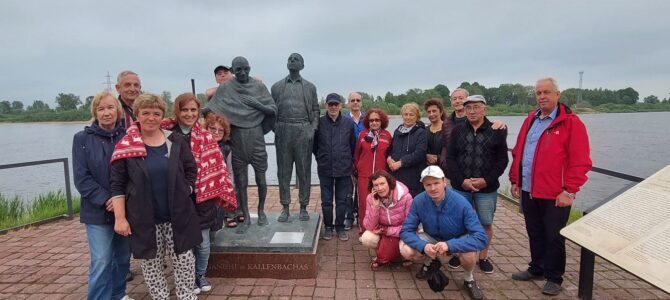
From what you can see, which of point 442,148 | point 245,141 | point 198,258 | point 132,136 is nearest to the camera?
point 132,136

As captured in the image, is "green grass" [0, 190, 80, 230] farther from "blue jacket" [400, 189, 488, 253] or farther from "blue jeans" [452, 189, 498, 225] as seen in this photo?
"blue jeans" [452, 189, 498, 225]

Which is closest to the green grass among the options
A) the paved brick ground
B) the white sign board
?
the paved brick ground

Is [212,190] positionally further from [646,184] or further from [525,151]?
[646,184]

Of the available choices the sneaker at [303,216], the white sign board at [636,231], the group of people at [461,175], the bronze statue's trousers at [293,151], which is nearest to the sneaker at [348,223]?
the group of people at [461,175]

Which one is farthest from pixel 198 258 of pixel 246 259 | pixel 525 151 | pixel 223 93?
pixel 525 151

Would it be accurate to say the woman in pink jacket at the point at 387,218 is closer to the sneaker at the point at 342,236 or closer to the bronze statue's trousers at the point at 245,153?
the sneaker at the point at 342,236

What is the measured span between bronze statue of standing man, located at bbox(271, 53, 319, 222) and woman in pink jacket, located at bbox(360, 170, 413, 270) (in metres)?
0.98

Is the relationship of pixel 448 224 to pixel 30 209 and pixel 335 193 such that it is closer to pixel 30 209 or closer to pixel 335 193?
pixel 335 193

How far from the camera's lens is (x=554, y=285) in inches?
133

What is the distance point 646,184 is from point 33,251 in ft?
22.2

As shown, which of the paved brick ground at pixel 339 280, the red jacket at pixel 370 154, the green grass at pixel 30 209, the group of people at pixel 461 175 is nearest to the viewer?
the group of people at pixel 461 175

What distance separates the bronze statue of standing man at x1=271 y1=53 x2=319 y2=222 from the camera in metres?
4.36

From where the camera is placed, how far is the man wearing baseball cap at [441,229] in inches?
128

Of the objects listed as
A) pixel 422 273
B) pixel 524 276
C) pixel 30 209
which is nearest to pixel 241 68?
pixel 422 273
